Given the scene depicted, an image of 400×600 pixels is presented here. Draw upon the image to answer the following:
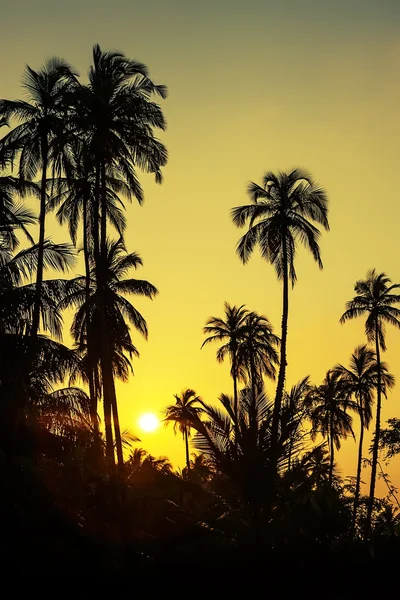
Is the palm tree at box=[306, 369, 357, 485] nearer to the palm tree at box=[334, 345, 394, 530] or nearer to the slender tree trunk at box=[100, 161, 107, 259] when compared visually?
the palm tree at box=[334, 345, 394, 530]

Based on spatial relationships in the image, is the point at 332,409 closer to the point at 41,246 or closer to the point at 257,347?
the point at 257,347

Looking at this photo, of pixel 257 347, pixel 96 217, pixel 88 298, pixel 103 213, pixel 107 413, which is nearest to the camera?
pixel 103 213

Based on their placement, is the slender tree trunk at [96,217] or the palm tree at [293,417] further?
the slender tree trunk at [96,217]

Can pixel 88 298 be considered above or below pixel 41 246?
above

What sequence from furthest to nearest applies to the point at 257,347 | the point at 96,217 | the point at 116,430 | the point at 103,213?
the point at 257,347 < the point at 116,430 < the point at 96,217 < the point at 103,213

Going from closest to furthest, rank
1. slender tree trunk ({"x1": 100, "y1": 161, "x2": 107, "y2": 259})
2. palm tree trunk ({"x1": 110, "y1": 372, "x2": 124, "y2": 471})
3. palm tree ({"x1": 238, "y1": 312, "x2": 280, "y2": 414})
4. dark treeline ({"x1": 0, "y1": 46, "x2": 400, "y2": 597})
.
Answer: dark treeline ({"x1": 0, "y1": 46, "x2": 400, "y2": 597})
slender tree trunk ({"x1": 100, "y1": 161, "x2": 107, "y2": 259})
palm tree trunk ({"x1": 110, "y1": 372, "x2": 124, "y2": 471})
palm tree ({"x1": 238, "y1": 312, "x2": 280, "y2": 414})

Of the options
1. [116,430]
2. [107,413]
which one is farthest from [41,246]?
[116,430]

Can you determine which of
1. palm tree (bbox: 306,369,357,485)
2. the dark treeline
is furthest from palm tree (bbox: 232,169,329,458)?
palm tree (bbox: 306,369,357,485)

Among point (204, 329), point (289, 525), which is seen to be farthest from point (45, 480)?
point (204, 329)

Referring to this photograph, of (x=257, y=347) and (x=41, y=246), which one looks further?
(x=257, y=347)

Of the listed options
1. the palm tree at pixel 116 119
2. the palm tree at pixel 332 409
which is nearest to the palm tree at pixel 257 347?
the palm tree at pixel 332 409

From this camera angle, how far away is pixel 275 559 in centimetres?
2161

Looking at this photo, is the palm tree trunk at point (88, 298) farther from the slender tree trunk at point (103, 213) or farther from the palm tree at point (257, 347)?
the palm tree at point (257, 347)

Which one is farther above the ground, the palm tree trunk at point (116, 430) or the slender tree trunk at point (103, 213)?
the slender tree trunk at point (103, 213)
